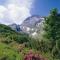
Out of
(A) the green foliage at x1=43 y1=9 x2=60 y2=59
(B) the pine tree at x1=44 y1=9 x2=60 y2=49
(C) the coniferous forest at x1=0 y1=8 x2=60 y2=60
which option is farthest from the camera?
(B) the pine tree at x1=44 y1=9 x2=60 y2=49

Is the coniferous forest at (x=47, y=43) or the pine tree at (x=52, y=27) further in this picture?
the pine tree at (x=52, y=27)

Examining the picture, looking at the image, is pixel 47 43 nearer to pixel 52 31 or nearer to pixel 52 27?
pixel 52 31

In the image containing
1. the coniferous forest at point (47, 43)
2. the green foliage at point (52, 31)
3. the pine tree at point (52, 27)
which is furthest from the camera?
the pine tree at point (52, 27)

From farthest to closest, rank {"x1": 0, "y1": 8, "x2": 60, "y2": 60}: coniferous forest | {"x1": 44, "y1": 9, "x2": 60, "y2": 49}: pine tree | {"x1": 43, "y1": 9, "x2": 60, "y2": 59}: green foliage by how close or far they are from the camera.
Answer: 1. {"x1": 44, "y1": 9, "x2": 60, "y2": 49}: pine tree
2. {"x1": 43, "y1": 9, "x2": 60, "y2": 59}: green foliage
3. {"x1": 0, "y1": 8, "x2": 60, "y2": 60}: coniferous forest

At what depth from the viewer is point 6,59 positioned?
56.0 ft

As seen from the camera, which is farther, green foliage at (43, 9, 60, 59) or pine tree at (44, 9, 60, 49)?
pine tree at (44, 9, 60, 49)

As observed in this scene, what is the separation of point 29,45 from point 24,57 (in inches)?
209

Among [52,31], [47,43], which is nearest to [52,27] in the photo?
[52,31]

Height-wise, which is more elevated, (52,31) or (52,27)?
(52,27)

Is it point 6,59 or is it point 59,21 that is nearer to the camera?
point 6,59

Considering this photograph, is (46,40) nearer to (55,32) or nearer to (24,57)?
(55,32)

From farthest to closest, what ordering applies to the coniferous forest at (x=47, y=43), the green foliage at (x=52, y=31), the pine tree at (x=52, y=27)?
the pine tree at (x=52, y=27), the green foliage at (x=52, y=31), the coniferous forest at (x=47, y=43)

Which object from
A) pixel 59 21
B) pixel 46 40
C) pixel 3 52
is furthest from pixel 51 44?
pixel 3 52

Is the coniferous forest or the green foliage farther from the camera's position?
the green foliage
